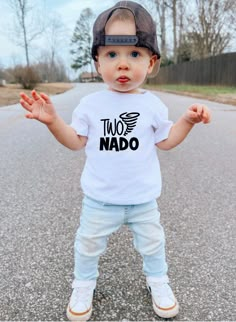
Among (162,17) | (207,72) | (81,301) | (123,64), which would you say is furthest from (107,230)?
(162,17)

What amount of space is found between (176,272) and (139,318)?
14.8 inches

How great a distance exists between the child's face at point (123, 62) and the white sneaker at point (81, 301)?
2.66ft

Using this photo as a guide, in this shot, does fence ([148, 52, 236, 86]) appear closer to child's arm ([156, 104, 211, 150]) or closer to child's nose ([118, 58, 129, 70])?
child's arm ([156, 104, 211, 150])

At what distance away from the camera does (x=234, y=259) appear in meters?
1.96

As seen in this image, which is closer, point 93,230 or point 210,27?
point 93,230

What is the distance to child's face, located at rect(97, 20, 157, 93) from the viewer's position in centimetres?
149

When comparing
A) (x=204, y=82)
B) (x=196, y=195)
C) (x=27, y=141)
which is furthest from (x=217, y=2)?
(x=196, y=195)

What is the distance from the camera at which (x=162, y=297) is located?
1.59 m

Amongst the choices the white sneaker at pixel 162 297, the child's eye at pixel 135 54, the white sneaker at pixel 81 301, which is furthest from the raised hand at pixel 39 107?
the white sneaker at pixel 162 297

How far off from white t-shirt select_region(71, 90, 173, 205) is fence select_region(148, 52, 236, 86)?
17.9 metres

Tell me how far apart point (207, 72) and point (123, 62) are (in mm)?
21736

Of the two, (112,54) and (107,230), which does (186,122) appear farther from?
(107,230)

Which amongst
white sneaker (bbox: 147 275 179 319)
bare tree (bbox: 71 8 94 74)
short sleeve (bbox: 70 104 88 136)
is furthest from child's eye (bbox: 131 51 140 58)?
bare tree (bbox: 71 8 94 74)

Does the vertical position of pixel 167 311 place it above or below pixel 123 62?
below
